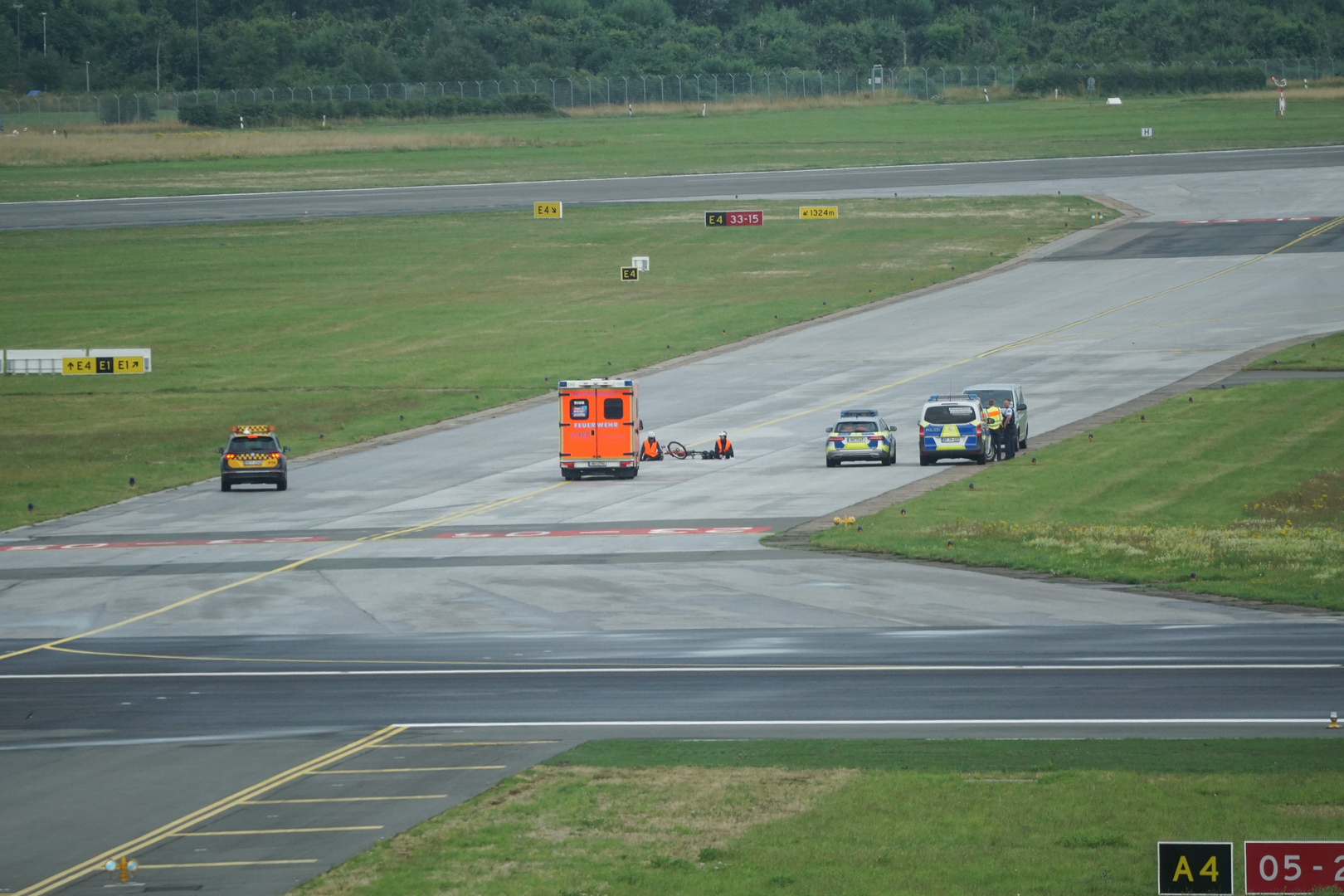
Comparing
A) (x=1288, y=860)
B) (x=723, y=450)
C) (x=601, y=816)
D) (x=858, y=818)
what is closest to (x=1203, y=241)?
(x=723, y=450)

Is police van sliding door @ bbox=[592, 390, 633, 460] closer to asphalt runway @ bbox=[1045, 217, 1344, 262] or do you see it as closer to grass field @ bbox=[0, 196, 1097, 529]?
grass field @ bbox=[0, 196, 1097, 529]

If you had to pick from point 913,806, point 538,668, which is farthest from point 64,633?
point 913,806

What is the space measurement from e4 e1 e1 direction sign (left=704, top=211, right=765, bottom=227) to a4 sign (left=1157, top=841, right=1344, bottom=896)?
98.0 meters

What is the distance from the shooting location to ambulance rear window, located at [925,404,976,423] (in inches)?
2016

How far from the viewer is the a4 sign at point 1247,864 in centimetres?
966

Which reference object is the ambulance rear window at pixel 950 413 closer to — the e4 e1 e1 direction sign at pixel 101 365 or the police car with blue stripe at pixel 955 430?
the police car with blue stripe at pixel 955 430

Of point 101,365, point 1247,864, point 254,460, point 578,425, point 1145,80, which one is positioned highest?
point 1145,80

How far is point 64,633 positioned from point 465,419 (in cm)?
3347

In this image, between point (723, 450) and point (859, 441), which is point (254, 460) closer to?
point (723, 450)

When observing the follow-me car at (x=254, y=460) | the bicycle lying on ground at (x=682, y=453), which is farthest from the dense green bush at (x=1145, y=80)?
the follow-me car at (x=254, y=460)

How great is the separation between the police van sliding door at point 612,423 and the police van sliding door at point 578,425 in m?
0.16

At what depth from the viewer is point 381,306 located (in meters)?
92.6

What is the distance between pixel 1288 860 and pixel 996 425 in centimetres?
4173

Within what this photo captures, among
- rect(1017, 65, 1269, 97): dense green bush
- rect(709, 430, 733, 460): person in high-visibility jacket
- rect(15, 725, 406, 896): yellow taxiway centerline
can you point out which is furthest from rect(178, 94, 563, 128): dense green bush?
rect(15, 725, 406, 896): yellow taxiway centerline
